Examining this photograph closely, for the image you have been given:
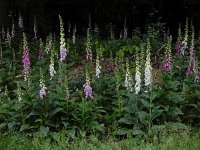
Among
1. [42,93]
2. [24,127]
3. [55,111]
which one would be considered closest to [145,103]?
[55,111]

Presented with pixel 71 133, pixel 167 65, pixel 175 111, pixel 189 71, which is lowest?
pixel 71 133

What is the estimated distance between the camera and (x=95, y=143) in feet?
21.3

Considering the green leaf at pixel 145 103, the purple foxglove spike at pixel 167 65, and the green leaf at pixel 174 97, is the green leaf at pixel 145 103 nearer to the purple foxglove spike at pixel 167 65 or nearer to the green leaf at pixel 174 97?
the green leaf at pixel 174 97

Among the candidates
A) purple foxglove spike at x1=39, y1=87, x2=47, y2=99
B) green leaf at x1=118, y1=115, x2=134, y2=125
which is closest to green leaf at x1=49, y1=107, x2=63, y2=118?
purple foxglove spike at x1=39, y1=87, x2=47, y2=99

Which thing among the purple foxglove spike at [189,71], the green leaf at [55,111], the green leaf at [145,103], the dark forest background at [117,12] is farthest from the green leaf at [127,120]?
the dark forest background at [117,12]

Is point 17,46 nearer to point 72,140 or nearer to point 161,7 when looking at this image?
point 72,140

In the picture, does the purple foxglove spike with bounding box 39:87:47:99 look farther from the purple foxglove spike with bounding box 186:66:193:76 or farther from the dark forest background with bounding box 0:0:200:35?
the dark forest background with bounding box 0:0:200:35

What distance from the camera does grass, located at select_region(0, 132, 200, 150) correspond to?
604cm

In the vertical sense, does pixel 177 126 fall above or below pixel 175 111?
below

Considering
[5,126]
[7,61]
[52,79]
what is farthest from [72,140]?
[7,61]

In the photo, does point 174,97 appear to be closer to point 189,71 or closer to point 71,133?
point 189,71

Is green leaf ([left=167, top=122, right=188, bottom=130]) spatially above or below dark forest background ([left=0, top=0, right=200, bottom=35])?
below

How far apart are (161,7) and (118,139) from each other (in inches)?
521

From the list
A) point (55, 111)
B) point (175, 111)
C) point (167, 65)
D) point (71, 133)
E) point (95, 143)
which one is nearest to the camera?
point (95, 143)
